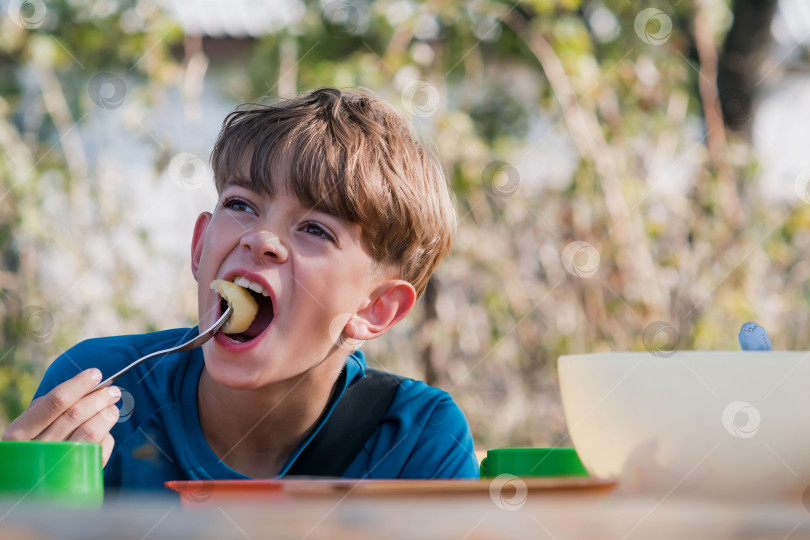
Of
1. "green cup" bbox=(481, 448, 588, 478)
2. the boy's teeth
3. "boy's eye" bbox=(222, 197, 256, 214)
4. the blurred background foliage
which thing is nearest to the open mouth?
the boy's teeth

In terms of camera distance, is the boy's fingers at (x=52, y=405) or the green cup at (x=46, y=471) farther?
the boy's fingers at (x=52, y=405)

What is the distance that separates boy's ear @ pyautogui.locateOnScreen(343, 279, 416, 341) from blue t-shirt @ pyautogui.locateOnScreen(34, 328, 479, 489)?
0.09 m

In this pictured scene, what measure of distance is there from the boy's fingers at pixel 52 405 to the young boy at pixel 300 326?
0.22m

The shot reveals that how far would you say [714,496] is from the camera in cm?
59

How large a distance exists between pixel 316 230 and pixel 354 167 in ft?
0.42

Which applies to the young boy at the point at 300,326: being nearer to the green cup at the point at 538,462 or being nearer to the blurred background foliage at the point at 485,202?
the green cup at the point at 538,462

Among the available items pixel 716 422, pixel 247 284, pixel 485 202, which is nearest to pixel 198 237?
pixel 247 284

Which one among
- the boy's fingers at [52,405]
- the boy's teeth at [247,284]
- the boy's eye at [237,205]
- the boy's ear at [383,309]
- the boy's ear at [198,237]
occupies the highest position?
the boy's eye at [237,205]

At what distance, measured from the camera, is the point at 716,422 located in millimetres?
Answer: 583

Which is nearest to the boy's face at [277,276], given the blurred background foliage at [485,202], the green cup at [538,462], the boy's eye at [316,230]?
the boy's eye at [316,230]

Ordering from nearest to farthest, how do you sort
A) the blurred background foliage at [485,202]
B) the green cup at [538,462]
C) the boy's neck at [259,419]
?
the green cup at [538,462] → the boy's neck at [259,419] → the blurred background foliage at [485,202]

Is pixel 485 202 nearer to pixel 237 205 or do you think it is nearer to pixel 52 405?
pixel 237 205

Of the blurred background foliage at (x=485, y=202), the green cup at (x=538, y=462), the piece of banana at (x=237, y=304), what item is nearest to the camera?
Answer: the green cup at (x=538, y=462)

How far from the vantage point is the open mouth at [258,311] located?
1.04m
